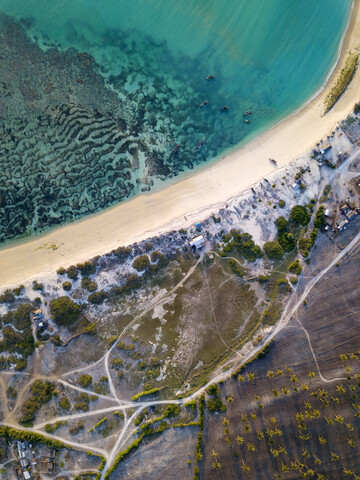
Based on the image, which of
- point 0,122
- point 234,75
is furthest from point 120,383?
point 234,75

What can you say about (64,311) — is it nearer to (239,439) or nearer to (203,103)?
(239,439)

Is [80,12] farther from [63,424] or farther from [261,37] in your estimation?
[63,424]

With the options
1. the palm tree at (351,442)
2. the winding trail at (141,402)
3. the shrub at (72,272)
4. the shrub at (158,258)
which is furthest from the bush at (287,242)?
the shrub at (72,272)

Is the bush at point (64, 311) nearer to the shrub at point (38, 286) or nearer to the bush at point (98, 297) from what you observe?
the bush at point (98, 297)

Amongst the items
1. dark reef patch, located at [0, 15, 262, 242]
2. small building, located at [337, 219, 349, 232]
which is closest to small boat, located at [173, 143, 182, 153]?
dark reef patch, located at [0, 15, 262, 242]

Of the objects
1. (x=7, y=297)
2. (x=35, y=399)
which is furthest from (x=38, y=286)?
(x=35, y=399)

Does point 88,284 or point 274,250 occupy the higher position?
point 88,284
